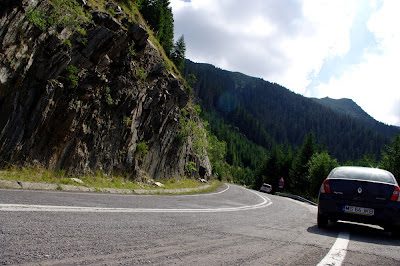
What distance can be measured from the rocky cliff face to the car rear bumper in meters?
10.7

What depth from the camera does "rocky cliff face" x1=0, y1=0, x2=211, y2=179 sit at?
10203mm

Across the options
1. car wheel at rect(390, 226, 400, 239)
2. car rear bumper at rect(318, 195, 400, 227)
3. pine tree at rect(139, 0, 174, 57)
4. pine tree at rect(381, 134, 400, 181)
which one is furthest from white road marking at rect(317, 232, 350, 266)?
pine tree at rect(381, 134, 400, 181)

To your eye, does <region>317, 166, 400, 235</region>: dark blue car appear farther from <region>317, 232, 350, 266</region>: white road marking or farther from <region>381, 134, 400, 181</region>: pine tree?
<region>381, 134, 400, 181</region>: pine tree

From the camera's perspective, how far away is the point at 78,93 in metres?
12.8

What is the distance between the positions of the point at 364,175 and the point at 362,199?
657mm

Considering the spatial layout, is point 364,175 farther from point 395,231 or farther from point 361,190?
point 395,231

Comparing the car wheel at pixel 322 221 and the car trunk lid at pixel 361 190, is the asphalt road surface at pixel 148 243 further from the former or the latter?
the car wheel at pixel 322 221

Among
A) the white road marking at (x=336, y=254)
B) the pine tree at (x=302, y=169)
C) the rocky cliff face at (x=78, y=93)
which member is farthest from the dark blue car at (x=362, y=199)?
the pine tree at (x=302, y=169)

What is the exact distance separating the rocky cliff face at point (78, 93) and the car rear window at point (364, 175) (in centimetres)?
1104

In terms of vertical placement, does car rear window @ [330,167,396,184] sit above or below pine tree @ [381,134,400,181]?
below

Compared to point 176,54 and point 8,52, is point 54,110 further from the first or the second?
point 176,54

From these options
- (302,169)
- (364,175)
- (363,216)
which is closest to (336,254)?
(363,216)

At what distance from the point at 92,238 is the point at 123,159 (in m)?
13.3

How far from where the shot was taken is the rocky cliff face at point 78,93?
10203mm
